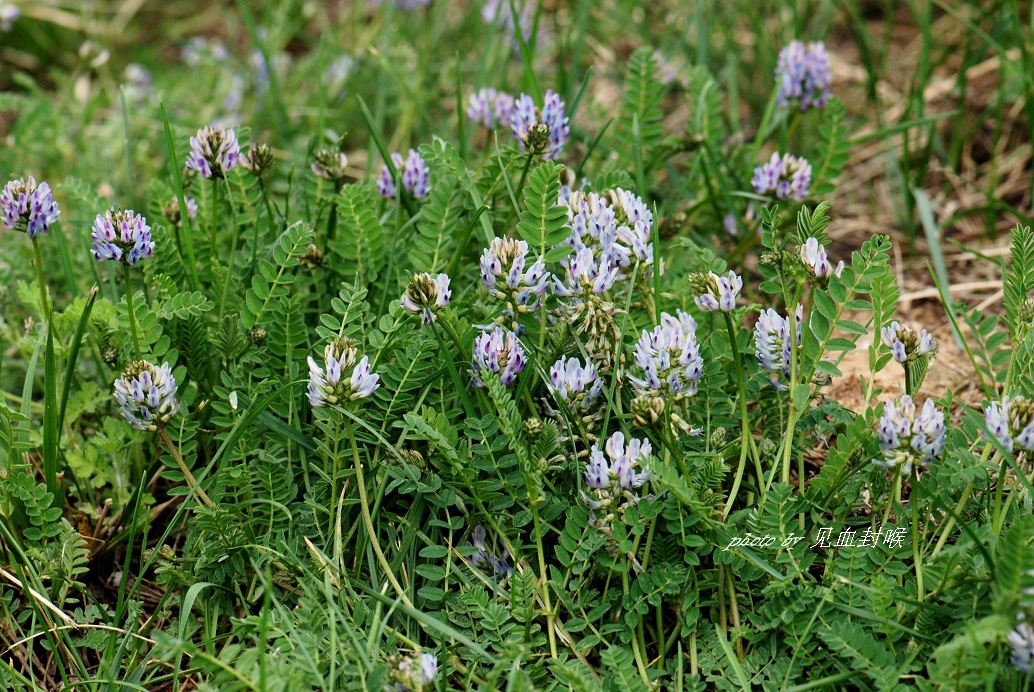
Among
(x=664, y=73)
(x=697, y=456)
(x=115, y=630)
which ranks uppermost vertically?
(x=664, y=73)

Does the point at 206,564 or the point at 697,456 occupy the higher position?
the point at 697,456

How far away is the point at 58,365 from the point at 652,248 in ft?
4.93

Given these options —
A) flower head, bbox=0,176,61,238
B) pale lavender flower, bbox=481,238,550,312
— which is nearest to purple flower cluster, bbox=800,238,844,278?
pale lavender flower, bbox=481,238,550,312

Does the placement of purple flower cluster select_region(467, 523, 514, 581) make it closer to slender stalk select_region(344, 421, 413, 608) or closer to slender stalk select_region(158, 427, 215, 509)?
slender stalk select_region(344, 421, 413, 608)

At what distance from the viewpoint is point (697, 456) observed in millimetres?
2059

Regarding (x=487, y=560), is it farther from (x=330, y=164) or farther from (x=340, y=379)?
(x=330, y=164)

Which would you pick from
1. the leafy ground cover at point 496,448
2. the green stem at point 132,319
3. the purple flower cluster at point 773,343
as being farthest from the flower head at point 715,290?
the green stem at point 132,319

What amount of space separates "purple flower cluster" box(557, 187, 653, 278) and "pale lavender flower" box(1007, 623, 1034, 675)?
3.30 ft

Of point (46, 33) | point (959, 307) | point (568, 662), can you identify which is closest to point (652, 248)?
point (959, 307)

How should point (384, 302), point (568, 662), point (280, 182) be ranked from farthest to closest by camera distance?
point (280, 182) < point (384, 302) < point (568, 662)

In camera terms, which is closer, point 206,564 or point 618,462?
point 618,462

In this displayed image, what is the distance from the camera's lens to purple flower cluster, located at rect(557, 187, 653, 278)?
7.15ft

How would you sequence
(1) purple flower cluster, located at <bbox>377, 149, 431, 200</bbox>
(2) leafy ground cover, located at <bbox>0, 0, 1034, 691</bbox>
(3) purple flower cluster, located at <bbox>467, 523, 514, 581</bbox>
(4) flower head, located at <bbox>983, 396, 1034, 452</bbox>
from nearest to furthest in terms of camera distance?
(4) flower head, located at <bbox>983, 396, 1034, 452</bbox>, (2) leafy ground cover, located at <bbox>0, 0, 1034, 691</bbox>, (3) purple flower cluster, located at <bbox>467, 523, 514, 581</bbox>, (1) purple flower cluster, located at <bbox>377, 149, 431, 200</bbox>

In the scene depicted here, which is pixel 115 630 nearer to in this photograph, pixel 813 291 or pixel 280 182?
pixel 813 291
